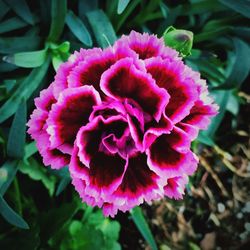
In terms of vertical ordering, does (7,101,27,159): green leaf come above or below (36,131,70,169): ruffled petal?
below

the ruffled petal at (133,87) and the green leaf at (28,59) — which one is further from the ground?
the ruffled petal at (133,87)

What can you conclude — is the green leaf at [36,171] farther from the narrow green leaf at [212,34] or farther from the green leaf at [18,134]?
the narrow green leaf at [212,34]

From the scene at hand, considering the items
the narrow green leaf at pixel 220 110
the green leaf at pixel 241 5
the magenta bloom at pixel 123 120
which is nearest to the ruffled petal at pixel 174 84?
the magenta bloom at pixel 123 120

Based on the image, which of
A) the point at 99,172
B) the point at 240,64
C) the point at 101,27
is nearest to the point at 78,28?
the point at 101,27

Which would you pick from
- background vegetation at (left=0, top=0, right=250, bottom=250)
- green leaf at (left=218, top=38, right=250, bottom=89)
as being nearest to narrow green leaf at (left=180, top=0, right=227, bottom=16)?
background vegetation at (left=0, top=0, right=250, bottom=250)

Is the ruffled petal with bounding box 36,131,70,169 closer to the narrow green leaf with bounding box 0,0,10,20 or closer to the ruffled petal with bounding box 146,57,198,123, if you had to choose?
the ruffled petal with bounding box 146,57,198,123

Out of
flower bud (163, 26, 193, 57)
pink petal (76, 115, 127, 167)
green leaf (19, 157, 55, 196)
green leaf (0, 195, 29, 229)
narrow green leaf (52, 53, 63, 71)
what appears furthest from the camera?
green leaf (19, 157, 55, 196)

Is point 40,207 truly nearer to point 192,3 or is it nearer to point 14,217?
point 14,217

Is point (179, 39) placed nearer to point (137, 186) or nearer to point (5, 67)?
point (137, 186)
